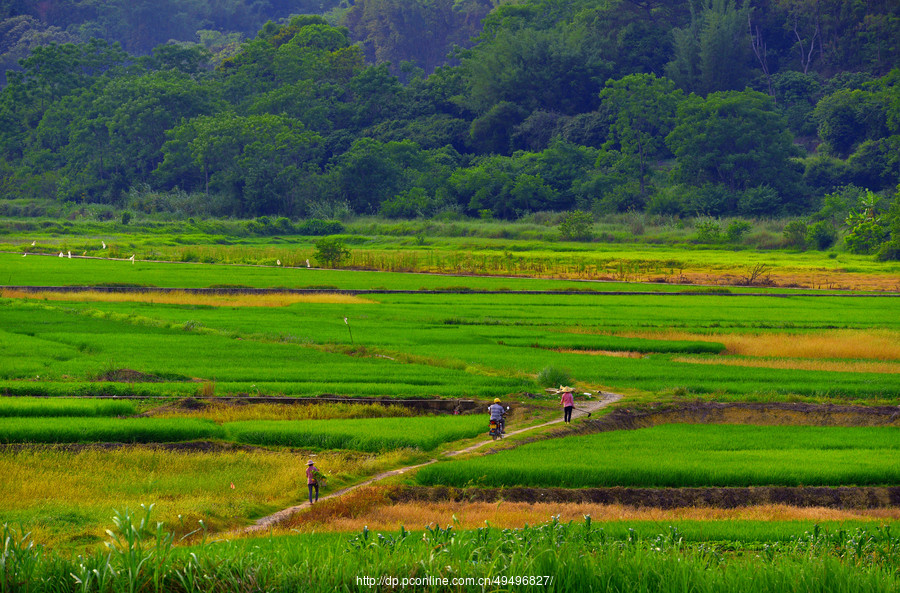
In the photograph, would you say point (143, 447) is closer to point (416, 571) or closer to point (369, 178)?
point (416, 571)

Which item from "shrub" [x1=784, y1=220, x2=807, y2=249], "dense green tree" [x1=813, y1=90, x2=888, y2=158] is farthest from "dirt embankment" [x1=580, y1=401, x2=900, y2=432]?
"dense green tree" [x1=813, y1=90, x2=888, y2=158]

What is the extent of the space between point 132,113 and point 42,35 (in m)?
58.9

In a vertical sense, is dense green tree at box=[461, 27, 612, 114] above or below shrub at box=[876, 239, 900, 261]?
above

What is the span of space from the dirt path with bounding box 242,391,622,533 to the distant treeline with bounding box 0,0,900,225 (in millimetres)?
81671

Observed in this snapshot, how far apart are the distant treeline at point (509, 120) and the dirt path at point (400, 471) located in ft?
268

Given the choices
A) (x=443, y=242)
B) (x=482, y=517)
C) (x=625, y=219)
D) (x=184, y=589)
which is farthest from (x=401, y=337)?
(x=625, y=219)

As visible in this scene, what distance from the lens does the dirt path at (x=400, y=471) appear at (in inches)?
581

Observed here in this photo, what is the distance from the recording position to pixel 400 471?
18.2m

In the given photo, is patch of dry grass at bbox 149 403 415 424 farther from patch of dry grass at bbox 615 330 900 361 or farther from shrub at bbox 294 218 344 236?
shrub at bbox 294 218 344 236

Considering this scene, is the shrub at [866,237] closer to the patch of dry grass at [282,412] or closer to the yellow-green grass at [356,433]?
the patch of dry grass at [282,412]

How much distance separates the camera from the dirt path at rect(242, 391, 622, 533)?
1476cm

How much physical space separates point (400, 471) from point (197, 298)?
34172 mm

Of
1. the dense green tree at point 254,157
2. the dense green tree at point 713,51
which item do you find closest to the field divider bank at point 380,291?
the dense green tree at point 254,157

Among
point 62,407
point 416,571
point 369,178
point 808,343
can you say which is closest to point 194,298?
point 62,407
